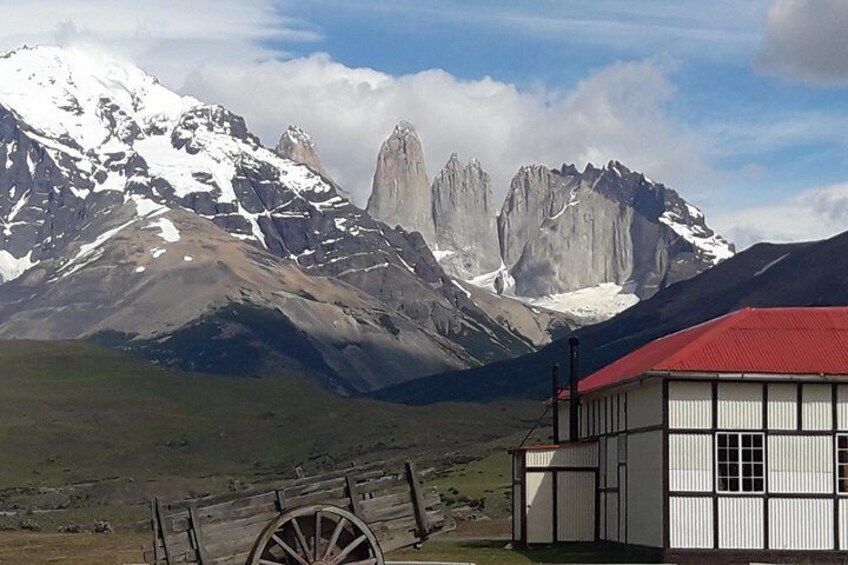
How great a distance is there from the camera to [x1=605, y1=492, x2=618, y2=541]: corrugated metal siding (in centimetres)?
5047

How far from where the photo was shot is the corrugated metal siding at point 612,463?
50.4 m

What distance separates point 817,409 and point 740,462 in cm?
260

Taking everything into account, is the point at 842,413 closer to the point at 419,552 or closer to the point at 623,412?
the point at 623,412

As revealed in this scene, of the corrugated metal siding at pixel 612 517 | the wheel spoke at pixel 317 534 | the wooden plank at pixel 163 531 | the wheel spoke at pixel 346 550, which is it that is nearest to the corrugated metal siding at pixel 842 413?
the corrugated metal siding at pixel 612 517

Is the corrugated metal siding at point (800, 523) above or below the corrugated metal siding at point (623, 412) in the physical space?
below

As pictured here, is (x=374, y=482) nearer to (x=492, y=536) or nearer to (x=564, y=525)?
(x=564, y=525)

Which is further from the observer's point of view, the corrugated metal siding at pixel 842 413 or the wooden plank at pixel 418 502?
the corrugated metal siding at pixel 842 413

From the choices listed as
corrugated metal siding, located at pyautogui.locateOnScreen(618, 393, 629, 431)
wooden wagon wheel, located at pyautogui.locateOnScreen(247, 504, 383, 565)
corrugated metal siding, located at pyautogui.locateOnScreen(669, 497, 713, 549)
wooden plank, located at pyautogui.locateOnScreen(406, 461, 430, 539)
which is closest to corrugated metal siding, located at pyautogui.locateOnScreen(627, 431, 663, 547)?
corrugated metal siding, located at pyautogui.locateOnScreen(669, 497, 713, 549)

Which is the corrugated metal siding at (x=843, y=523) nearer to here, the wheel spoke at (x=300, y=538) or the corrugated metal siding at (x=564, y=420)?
the corrugated metal siding at (x=564, y=420)

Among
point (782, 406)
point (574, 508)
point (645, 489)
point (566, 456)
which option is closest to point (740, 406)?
point (782, 406)

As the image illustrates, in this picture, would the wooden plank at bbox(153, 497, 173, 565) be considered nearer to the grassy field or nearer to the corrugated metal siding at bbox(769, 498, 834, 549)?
the grassy field

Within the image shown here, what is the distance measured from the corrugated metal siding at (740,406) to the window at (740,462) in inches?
14.8

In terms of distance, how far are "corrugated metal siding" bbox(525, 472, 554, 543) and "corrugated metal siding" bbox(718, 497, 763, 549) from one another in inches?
424

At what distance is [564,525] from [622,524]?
4.84 meters
